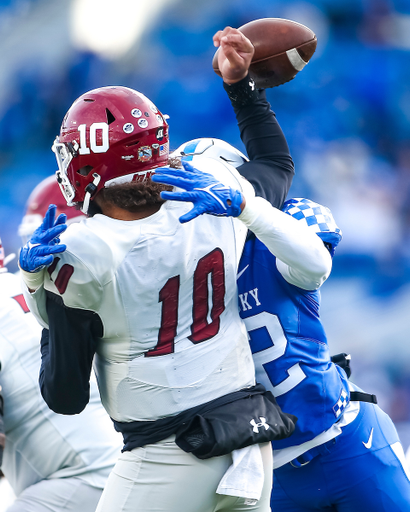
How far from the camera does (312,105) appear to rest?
19.3 feet

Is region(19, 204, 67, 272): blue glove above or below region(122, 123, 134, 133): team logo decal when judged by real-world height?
below

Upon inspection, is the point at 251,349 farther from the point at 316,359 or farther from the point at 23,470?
the point at 23,470

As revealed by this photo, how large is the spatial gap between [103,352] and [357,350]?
168 inches

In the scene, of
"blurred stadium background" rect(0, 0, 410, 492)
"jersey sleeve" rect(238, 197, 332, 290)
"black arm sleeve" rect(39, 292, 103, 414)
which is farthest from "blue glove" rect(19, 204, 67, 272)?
"blurred stadium background" rect(0, 0, 410, 492)

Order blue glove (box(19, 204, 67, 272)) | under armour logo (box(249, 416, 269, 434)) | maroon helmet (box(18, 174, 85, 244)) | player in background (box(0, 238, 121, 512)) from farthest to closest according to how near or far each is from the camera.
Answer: maroon helmet (box(18, 174, 85, 244)), player in background (box(0, 238, 121, 512)), under armour logo (box(249, 416, 269, 434)), blue glove (box(19, 204, 67, 272))

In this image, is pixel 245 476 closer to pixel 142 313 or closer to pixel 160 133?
pixel 142 313

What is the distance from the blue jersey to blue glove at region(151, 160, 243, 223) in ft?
1.18

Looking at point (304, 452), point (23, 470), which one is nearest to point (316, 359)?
point (304, 452)

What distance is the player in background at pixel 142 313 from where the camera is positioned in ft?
4.54

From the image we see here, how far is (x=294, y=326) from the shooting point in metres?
1.73

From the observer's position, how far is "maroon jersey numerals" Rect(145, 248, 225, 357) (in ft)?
4.71

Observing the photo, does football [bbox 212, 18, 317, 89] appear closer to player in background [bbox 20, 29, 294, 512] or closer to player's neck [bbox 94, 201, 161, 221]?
player in background [bbox 20, 29, 294, 512]

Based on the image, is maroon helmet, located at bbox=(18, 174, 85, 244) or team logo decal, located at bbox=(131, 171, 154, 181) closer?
team logo decal, located at bbox=(131, 171, 154, 181)

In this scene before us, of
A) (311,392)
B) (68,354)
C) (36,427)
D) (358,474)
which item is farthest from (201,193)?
(36,427)
